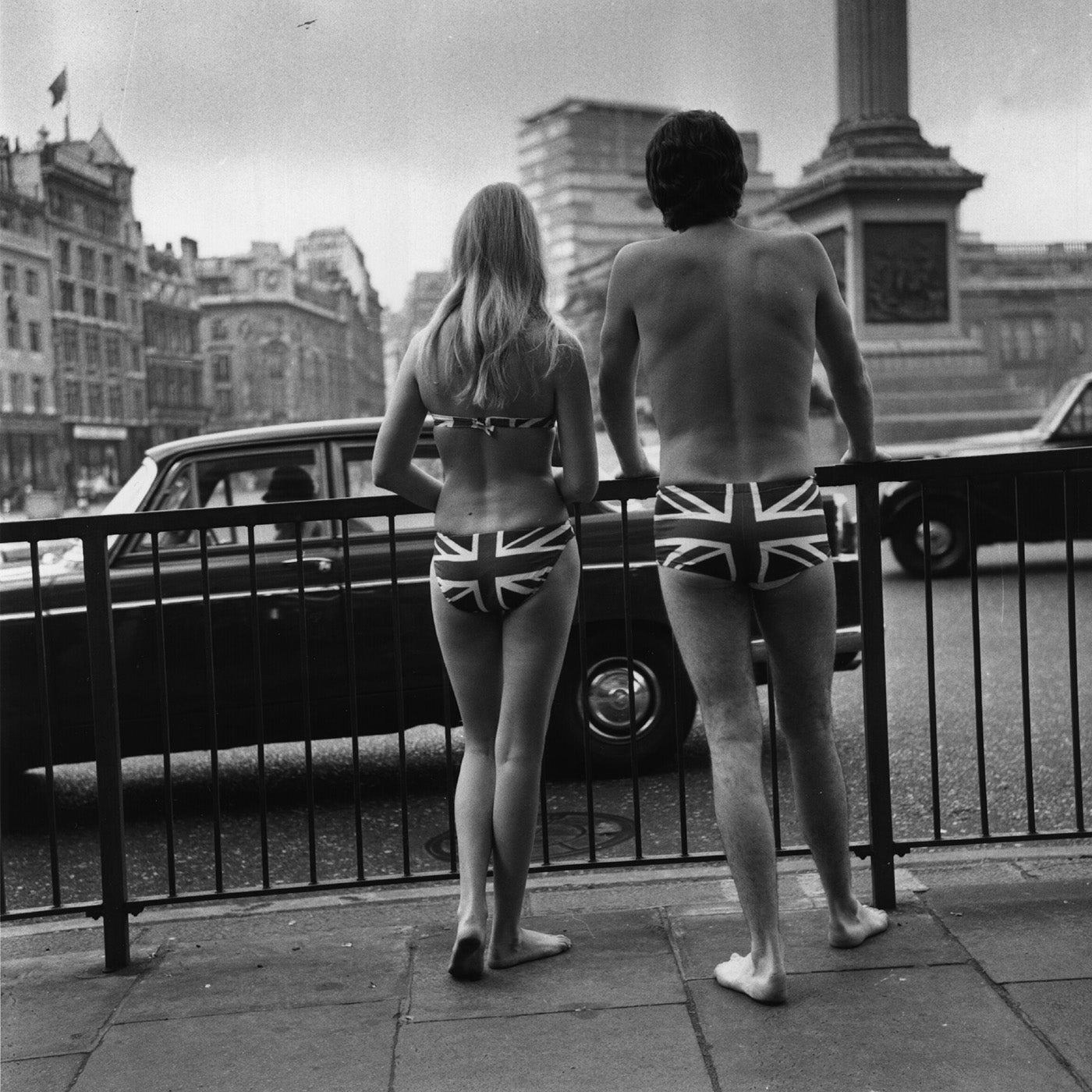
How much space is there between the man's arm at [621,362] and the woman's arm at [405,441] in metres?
0.45

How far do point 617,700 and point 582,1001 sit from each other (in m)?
2.84

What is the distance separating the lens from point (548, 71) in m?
87.9

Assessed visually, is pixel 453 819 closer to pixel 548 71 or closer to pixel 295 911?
pixel 295 911

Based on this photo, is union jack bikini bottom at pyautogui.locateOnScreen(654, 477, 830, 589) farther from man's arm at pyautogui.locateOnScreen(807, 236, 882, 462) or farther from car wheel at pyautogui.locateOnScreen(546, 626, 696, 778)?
car wheel at pyautogui.locateOnScreen(546, 626, 696, 778)

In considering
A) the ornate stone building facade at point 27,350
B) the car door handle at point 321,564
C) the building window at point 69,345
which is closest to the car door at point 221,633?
the car door handle at point 321,564

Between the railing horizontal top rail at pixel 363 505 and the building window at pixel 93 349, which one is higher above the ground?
the building window at pixel 93 349

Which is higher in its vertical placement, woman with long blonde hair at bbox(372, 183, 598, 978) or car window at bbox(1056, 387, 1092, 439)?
car window at bbox(1056, 387, 1092, 439)

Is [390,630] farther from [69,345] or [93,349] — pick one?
[93,349]

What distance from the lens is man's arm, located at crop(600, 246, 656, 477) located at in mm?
3174

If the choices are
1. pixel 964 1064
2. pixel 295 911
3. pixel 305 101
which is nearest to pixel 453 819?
pixel 295 911

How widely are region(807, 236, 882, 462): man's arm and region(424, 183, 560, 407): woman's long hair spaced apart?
0.62 metres

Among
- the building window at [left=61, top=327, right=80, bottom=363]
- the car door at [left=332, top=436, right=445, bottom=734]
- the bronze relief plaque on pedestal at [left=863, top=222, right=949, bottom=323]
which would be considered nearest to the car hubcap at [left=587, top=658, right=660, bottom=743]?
the car door at [left=332, top=436, right=445, bottom=734]

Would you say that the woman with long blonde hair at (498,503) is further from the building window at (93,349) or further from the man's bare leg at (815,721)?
the building window at (93,349)

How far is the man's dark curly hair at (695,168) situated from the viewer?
10.2ft
